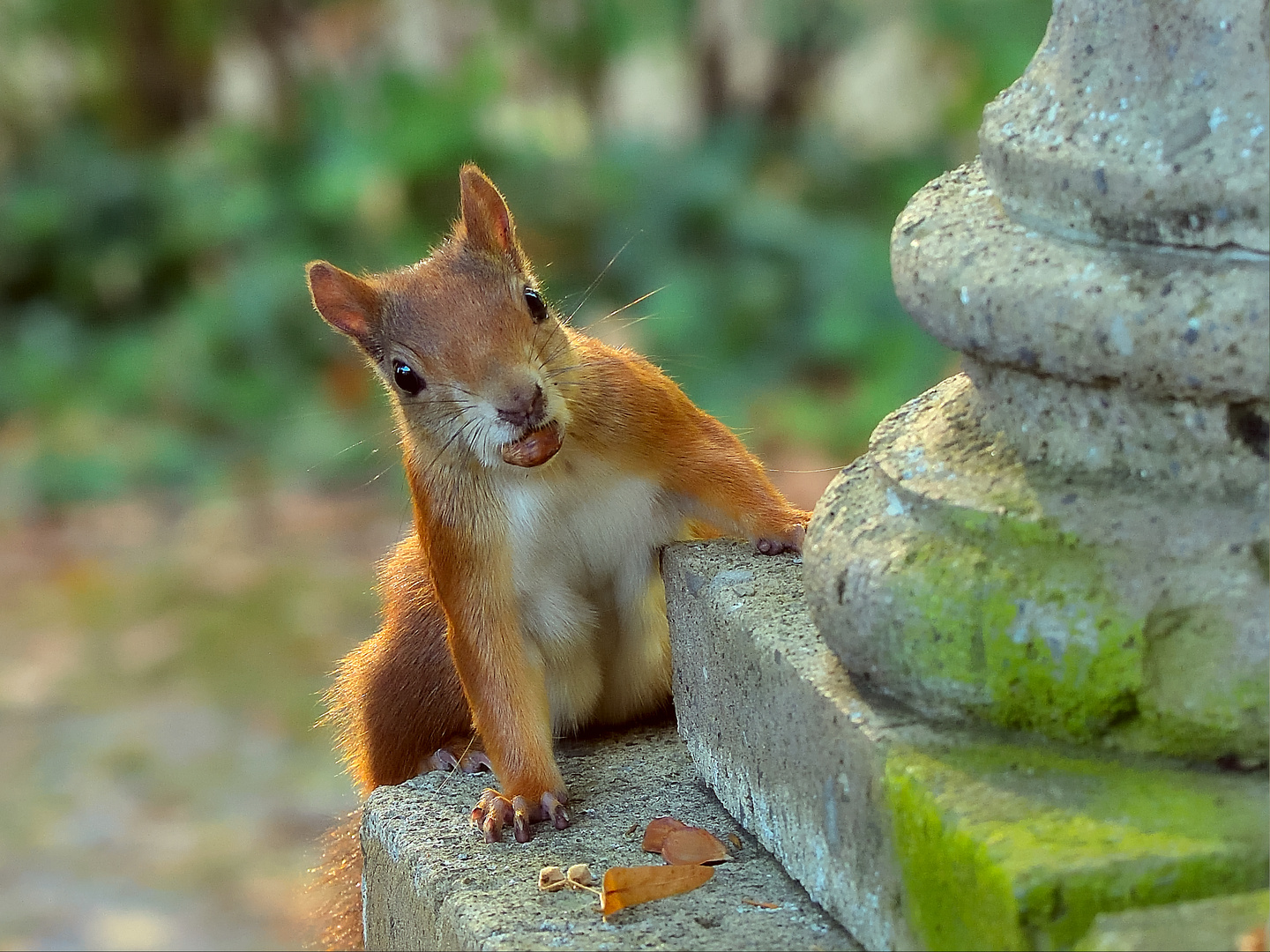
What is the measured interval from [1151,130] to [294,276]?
17.7ft

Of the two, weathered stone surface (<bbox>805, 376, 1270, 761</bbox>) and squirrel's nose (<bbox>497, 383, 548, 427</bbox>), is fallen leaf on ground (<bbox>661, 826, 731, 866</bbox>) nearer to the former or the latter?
weathered stone surface (<bbox>805, 376, 1270, 761</bbox>)

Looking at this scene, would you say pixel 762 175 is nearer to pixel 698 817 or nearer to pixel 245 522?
pixel 245 522

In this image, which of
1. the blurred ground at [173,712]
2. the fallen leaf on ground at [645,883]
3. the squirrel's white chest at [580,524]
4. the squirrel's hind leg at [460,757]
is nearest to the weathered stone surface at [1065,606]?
the fallen leaf on ground at [645,883]

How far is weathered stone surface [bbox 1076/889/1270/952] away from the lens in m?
1.25

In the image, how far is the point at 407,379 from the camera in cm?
220

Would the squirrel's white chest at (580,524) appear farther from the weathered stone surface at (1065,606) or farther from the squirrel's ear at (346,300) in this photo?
the weathered stone surface at (1065,606)

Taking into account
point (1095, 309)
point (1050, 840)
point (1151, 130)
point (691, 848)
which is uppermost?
point (1151, 130)

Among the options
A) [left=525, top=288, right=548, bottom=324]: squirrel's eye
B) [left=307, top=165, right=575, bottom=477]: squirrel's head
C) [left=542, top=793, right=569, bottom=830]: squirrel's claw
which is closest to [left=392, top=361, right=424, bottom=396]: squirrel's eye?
[left=307, top=165, right=575, bottom=477]: squirrel's head

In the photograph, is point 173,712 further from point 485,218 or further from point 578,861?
point 578,861

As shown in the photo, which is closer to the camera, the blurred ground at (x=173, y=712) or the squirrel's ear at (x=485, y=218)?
the squirrel's ear at (x=485, y=218)

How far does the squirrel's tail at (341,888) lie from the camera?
231cm

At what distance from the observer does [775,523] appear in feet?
6.91

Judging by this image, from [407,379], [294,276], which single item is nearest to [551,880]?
[407,379]

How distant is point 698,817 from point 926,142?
5107 millimetres
